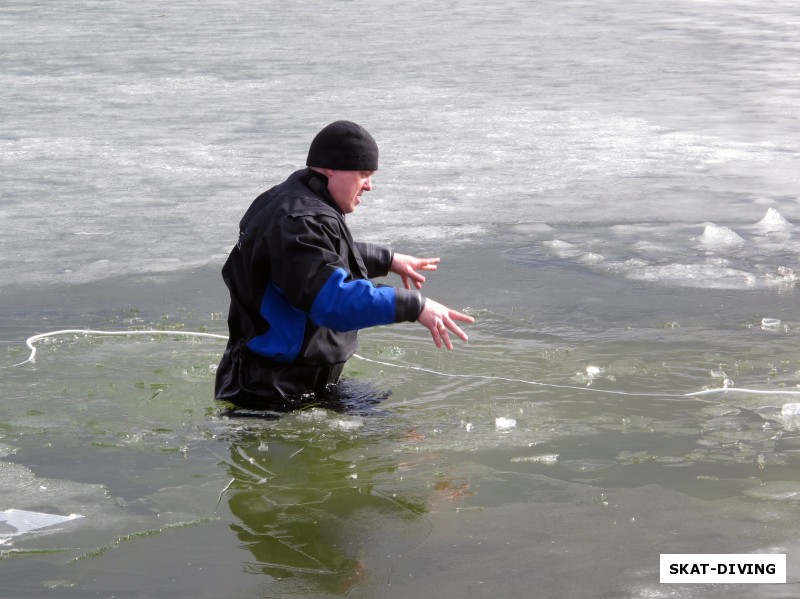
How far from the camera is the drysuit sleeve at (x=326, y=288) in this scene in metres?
4.04

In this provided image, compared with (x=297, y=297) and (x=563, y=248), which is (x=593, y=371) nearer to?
(x=297, y=297)

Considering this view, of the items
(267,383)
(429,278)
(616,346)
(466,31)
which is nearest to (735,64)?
(466,31)

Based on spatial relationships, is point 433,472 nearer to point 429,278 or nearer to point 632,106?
point 429,278

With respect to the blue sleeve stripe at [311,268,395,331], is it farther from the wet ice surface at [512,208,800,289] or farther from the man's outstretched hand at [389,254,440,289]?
the wet ice surface at [512,208,800,289]

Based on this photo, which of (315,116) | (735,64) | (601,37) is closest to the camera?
(315,116)

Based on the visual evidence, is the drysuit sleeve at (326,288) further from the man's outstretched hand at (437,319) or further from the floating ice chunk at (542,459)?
the floating ice chunk at (542,459)

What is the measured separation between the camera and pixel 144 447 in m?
4.35

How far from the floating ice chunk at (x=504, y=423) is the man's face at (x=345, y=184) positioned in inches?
40.1

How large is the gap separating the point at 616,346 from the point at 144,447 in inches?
91.5

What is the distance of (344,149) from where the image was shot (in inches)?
171

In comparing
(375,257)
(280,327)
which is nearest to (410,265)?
(375,257)

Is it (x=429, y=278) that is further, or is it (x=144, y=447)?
(x=429, y=278)

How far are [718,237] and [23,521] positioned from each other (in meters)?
4.98

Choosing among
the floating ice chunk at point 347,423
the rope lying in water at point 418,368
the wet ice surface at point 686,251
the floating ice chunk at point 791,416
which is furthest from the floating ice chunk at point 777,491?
the wet ice surface at point 686,251
